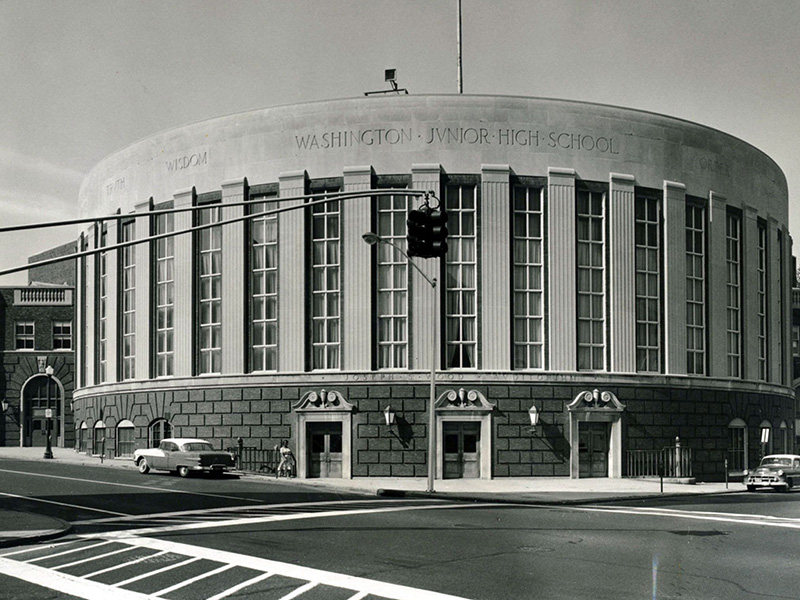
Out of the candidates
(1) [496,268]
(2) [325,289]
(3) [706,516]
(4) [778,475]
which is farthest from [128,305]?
(3) [706,516]

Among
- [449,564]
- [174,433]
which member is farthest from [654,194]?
[449,564]

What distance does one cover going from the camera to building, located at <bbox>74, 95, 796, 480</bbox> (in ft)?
151

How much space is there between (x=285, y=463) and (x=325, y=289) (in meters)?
8.14

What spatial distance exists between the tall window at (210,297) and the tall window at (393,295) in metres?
8.14

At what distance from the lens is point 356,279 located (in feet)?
153

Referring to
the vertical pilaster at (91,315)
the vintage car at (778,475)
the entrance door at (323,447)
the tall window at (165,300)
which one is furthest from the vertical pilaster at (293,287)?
the vintage car at (778,475)

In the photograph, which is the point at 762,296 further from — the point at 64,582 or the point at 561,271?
the point at 64,582

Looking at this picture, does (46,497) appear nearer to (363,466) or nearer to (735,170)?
(363,466)

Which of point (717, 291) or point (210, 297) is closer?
point (210, 297)

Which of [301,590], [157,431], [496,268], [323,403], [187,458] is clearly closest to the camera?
[301,590]

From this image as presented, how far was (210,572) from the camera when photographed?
54.7 feet

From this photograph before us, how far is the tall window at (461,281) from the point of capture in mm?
46281

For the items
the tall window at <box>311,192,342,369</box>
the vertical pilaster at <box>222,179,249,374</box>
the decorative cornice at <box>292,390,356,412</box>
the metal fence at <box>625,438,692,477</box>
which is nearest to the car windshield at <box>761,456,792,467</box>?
the metal fence at <box>625,438,692,477</box>

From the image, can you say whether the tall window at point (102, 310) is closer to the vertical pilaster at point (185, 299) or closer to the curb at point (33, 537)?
the vertical pilaster at point (185, 299)
